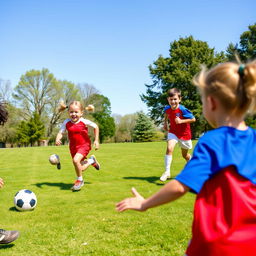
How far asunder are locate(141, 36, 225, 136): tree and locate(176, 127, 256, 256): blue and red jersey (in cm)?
4030

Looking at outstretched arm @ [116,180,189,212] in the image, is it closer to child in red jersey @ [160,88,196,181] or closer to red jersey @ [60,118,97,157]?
red jersey @ [60,118,97,157]

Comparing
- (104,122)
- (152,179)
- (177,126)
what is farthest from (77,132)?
(104,122)

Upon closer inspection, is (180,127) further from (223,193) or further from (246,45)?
(246,45)

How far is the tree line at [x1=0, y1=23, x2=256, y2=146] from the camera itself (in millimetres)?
43500

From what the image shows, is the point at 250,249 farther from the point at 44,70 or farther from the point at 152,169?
the point at 44,70

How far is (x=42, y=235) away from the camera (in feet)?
12.5

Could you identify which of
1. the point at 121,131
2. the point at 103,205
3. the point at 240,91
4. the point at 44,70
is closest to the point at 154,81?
the point at 44,70

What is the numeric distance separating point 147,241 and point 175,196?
2.11 meters

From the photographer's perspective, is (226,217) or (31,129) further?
(31,129)

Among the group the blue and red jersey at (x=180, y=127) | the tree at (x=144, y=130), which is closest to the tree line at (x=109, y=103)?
the tree at (x=144, y=130)

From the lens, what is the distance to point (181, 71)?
43000 millimetres

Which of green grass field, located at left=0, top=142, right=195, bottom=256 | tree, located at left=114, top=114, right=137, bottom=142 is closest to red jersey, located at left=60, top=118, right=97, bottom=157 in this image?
green grass field, located at left=0, top=142, right=195, bottom=256

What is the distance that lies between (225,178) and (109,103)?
76.2 meters

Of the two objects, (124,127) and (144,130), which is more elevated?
(144,130)
